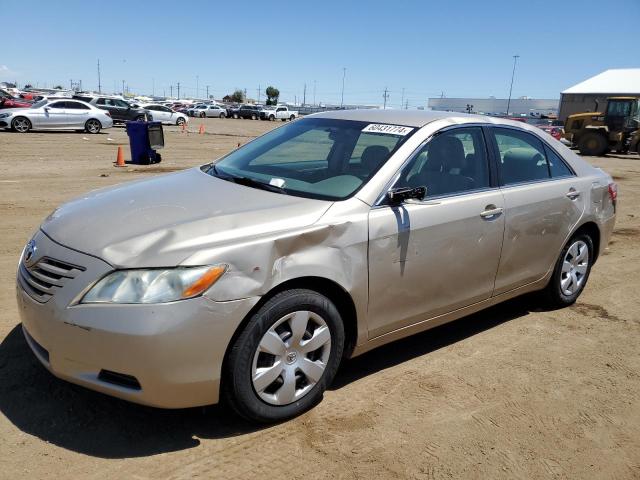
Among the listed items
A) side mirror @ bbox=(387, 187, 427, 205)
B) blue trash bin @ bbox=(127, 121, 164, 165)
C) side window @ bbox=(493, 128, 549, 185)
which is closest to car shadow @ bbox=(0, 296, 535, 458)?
side mirror @ bbox=(387, 187, 427, 205)

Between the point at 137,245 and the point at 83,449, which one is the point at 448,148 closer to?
the point at 137,245

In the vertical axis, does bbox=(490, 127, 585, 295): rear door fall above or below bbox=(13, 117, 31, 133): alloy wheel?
above

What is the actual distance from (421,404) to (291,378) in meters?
0.86

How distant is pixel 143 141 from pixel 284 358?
1229 centimetres

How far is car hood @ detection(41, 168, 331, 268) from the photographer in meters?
2.75

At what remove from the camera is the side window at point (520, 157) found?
4.31m

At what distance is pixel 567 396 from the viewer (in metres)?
3.62

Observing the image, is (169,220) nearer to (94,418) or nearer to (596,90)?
(94,418)

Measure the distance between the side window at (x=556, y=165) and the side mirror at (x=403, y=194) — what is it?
175 cm

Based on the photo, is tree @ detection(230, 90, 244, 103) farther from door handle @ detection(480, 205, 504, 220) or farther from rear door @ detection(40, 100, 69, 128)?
door handle @ detection(480, 205, 504, 220)

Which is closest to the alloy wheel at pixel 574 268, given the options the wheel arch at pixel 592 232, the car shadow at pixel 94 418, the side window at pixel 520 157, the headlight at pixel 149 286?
the wheel arch at pixel 592 232

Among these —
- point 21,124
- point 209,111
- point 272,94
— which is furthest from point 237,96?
point 21,124

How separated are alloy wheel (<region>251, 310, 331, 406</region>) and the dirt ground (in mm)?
210

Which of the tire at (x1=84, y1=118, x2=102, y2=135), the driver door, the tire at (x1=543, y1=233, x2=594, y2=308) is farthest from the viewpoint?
the tire at (x1=84, y1=118, x2=102, y2=135)
